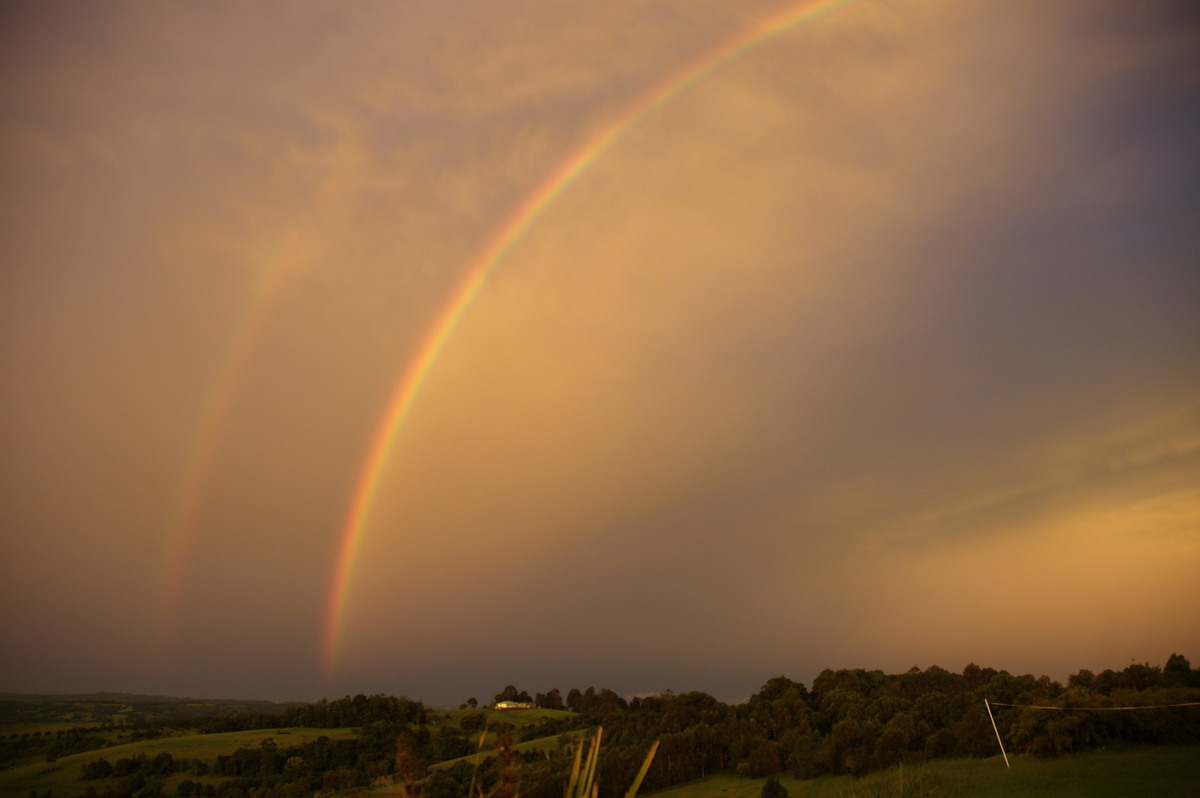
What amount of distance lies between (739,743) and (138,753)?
81.9 meters

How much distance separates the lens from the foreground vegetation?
5391 cm

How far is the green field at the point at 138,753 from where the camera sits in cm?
9581

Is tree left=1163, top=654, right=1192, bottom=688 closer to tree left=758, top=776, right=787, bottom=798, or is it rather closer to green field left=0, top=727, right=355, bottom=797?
tree left=758, top=776, right=787, bottom=798

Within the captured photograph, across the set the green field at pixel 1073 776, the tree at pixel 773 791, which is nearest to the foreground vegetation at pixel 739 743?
the green field at pixel 1073 776

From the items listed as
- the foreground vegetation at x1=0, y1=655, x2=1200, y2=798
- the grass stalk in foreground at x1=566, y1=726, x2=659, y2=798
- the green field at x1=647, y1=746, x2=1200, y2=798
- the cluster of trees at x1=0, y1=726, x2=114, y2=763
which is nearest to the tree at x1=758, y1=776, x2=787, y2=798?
the green field at x1=647, y1=746, x2=1200, y2=798

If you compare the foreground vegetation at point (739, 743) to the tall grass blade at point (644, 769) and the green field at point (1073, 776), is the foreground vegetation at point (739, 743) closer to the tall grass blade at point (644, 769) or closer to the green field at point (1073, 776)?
the green field at point (1073, 776)

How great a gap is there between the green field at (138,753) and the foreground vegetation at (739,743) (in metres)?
0.32

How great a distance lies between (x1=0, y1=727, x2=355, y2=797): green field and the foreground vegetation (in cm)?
32

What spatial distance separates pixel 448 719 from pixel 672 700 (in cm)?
4346

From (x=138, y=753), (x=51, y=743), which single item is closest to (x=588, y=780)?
(x=138, y=753)

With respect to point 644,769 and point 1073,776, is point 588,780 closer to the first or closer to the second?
point 644,769

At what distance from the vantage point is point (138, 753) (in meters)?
104

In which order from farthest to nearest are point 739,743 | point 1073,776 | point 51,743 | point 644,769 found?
point 51,743 → point 739,743 → point 1073,776 → point 644,769

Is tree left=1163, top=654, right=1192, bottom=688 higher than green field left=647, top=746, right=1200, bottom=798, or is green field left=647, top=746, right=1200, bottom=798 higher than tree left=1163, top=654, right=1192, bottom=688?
tree left=1163, top=654, right=1192, bottom=688
